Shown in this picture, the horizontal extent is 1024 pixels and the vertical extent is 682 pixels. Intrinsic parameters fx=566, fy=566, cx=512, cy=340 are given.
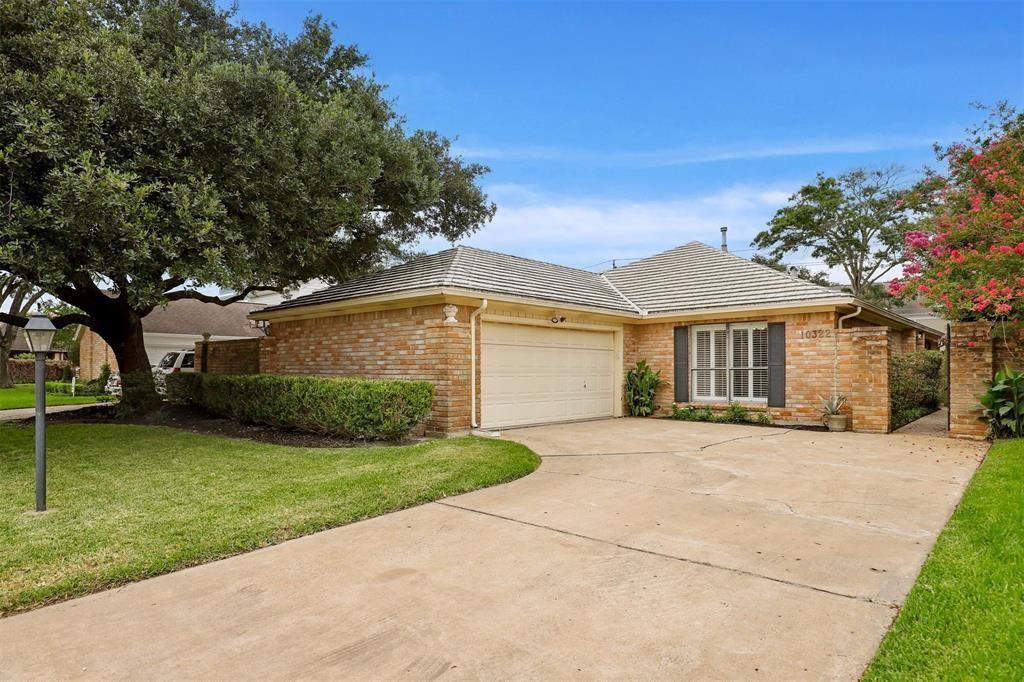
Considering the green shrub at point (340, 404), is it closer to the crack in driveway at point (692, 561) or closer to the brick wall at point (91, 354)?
the crack in driveway at point (692, 561)

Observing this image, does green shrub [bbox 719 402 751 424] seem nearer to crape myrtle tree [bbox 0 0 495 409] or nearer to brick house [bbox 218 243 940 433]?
brick house [bbox 218 243 940 433]

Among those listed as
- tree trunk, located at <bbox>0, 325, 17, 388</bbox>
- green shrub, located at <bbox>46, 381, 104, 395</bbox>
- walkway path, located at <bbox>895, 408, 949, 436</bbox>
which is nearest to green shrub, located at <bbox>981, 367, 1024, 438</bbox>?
walkway path, located at <bbox>895, 408, 949, 436</bbox>

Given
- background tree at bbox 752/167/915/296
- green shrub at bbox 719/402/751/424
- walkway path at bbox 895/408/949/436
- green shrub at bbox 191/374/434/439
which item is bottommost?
walkway path at bbox 895/408/949/436

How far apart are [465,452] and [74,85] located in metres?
6.80

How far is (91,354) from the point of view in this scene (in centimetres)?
2834

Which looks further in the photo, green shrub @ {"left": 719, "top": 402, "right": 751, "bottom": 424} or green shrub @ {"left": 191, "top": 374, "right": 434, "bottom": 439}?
green shrub @ {"left": 719, "top": 402, "right": 751, "bottom": 424}

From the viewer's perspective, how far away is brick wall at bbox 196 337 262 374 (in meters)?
14.9

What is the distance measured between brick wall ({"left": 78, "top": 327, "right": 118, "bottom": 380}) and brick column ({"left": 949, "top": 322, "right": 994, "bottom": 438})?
32.1 m

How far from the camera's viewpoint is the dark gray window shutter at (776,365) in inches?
460

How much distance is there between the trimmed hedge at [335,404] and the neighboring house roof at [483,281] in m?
1.98

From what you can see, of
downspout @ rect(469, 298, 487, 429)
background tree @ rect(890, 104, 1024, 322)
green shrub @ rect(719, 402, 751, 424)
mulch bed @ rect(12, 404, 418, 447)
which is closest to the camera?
background tree @ rect(890, 104, 1024, 322)

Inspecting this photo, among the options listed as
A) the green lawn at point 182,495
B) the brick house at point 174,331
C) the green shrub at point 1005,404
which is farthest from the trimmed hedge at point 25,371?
the green shrub at point 1005,404

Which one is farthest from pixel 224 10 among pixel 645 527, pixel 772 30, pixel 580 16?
pixel 645 527

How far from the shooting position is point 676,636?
9.30ft
